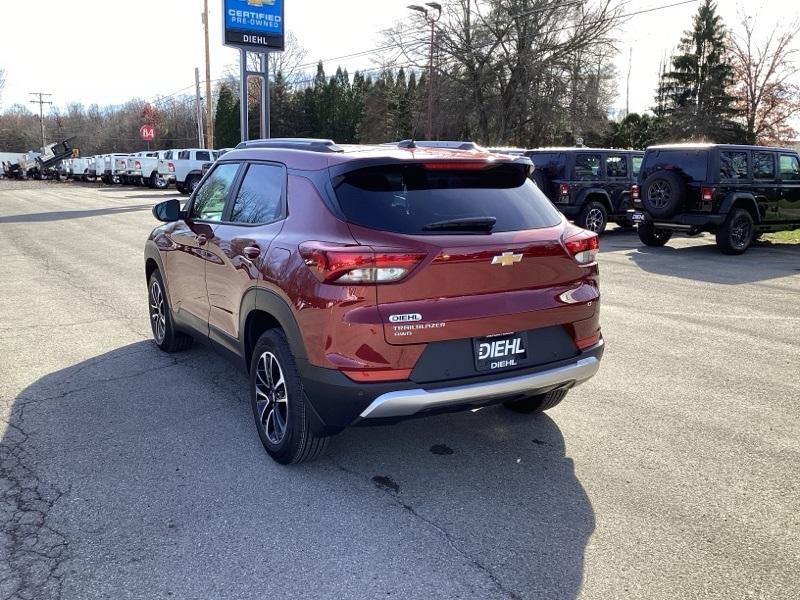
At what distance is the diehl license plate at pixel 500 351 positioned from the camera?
3.40m

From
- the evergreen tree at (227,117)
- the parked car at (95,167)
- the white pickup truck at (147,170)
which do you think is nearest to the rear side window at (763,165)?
the white pickup truck at (147,170)

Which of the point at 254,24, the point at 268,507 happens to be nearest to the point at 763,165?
the point at 268,507

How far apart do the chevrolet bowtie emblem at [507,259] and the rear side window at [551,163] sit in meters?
12.0

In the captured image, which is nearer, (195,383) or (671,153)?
(195,383)

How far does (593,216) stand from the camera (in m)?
15.1

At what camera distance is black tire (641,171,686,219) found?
12539mm

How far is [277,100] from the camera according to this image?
68312mm

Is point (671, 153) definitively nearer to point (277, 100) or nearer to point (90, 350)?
point (90, 350)

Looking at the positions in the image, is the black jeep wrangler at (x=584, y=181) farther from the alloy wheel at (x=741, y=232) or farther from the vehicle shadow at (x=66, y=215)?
the vehicle shadow at (x=66, y=215)

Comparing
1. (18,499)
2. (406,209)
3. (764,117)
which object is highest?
(764,117)

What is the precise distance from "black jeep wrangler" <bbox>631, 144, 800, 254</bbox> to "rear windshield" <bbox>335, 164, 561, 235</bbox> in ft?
32.4

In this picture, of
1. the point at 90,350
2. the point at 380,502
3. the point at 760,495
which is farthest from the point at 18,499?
the point at 760,495

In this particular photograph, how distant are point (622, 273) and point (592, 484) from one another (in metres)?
7.62

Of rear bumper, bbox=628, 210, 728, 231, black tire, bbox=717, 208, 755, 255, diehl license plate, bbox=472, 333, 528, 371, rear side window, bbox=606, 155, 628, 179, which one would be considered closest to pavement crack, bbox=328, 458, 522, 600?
diehl license plate, bbox=472, 333, 528, 371
